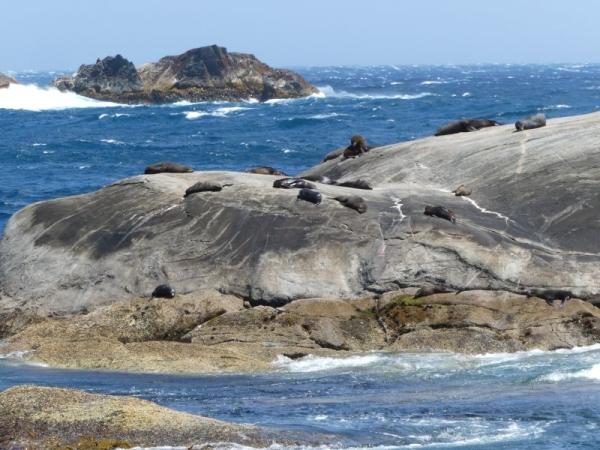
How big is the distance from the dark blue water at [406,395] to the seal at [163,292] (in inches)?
124

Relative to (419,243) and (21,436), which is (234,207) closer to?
(419,243)

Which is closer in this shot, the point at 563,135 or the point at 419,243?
the point at 419,243

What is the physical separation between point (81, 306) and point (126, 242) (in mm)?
1728

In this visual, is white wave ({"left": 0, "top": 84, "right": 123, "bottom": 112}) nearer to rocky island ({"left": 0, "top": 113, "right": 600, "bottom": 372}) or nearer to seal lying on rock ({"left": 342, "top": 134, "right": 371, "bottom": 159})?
seal lying on rock ({"left": 342, "top": 134, "right": 371, "bottom": 159})

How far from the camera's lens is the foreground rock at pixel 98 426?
10766 millimetres

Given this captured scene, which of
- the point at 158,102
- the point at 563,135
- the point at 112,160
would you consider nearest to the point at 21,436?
the point at 563,135

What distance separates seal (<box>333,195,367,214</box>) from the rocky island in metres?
0.08

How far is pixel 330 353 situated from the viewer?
18.0 meters

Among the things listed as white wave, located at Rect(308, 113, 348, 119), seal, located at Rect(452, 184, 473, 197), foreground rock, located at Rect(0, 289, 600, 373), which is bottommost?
white wave, located at Rect(308, 113, 348, 119)

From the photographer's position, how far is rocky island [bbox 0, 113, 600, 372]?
1842cm

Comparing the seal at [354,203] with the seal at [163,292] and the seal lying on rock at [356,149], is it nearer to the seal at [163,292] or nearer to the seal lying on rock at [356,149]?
the seal at [163,292]

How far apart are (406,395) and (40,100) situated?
102m

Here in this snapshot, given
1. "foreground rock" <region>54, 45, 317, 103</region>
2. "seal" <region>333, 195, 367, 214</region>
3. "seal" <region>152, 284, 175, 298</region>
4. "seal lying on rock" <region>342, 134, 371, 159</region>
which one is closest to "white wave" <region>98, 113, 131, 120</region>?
Answer: "foreground rock" <region>54, 45, 317, 103</region>

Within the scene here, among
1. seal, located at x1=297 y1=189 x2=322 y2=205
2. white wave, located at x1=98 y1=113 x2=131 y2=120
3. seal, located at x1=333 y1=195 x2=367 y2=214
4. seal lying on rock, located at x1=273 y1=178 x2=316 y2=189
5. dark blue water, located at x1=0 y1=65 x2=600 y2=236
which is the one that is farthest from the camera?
white wave, located at x1=98 y1=113 x2=131 y2=120
